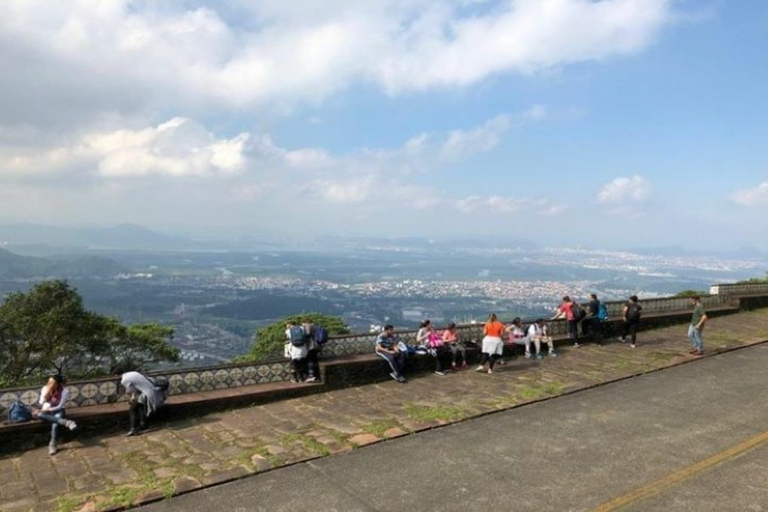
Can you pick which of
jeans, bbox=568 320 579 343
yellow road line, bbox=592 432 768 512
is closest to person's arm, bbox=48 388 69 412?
yellow road line, bbox=592 432 768 512

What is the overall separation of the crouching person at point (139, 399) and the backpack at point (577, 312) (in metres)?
11.2

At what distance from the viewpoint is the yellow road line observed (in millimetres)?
5715

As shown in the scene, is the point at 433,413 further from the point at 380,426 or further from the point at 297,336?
the point at 297,336

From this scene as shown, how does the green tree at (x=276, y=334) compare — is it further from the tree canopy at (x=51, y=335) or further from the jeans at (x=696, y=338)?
the jeans at (x=696, y=338)

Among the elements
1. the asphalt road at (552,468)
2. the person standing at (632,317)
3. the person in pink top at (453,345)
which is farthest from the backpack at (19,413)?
the person standing at (632,317)

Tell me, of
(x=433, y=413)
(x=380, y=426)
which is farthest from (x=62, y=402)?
(x=433, y=413)

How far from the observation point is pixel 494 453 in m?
7.30

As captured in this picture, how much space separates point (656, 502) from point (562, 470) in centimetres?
117

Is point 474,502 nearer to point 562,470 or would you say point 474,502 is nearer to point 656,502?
point 562,470

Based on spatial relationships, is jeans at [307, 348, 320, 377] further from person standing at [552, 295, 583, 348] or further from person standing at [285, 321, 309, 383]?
person standing at [552, 295, 583, 348]

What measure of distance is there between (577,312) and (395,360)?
6.42m

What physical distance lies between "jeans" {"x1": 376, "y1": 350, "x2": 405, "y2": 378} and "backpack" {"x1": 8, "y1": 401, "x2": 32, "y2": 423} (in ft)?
21.6

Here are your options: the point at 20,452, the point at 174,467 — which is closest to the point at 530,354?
the point at 174,467

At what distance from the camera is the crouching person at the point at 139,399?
8.40 meters
